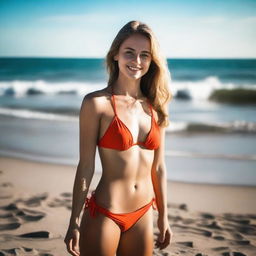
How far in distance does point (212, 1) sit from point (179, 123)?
2676 centimetres

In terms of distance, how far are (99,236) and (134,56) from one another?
1.04 meters

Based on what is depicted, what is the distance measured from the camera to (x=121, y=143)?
2.23 meters

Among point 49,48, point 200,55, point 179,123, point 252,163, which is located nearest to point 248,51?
point 200,55

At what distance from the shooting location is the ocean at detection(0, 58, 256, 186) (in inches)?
275

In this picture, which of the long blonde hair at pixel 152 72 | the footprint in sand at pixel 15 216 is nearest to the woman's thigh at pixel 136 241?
the long blonde hair at pixel 152 72

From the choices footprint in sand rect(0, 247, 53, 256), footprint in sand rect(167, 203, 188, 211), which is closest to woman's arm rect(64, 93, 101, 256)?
footprint in sand rect(0, 247, 53, 256)

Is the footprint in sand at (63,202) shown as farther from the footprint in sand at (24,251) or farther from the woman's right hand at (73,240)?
the woman's right hand at (73,240)

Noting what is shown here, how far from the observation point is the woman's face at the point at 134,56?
2.28 meters

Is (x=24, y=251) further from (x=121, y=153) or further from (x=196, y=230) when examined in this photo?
(x=121, y=153)

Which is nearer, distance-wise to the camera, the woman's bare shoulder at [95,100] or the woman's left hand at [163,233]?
the woman's bare shoulder at [95,100]

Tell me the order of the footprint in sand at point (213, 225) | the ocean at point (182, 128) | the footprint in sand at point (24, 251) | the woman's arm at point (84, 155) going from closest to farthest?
the woman's arm at point (84, 155), the footprint in sand at point (24, 251), the footprint in sand at point (213, 225), the ocean at point (182, 128)

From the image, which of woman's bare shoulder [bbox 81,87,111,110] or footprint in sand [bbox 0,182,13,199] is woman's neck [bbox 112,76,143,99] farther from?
footprint in sand [bbox 0,182,13,199]

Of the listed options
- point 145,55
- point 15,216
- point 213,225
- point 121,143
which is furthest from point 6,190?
point 145,55

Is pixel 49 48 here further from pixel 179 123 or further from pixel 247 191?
pixel 247 191
